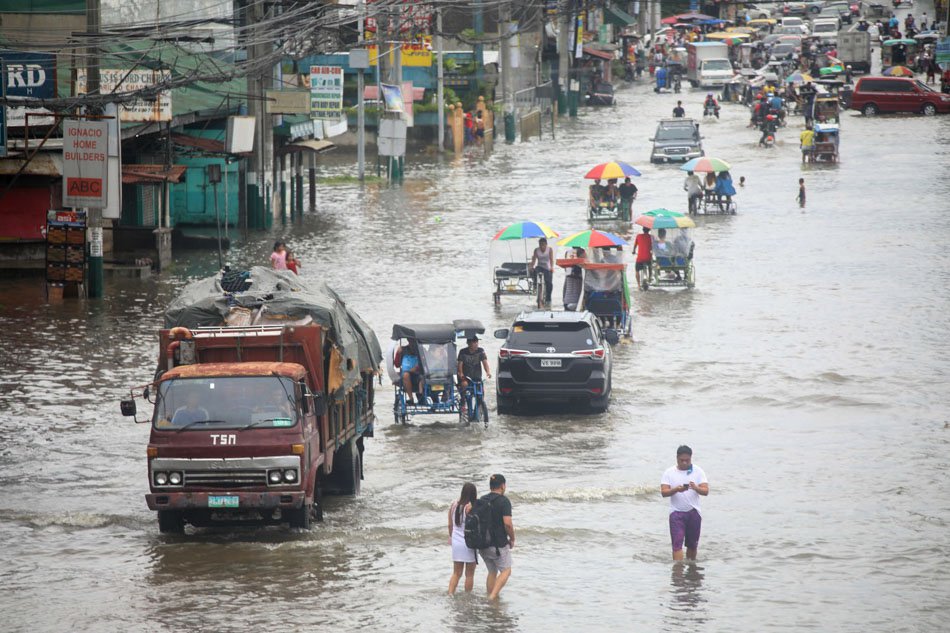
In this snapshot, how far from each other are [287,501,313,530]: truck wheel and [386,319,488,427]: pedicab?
19.7 ft

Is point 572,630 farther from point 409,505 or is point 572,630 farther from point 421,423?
point 421,423

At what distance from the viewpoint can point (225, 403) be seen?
53.1 feet

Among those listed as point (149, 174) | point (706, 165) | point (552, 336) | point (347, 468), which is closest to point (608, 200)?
point (706, 165)

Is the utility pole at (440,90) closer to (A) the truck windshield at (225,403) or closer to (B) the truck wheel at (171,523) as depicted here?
(B) the truck wheel at (171,523)

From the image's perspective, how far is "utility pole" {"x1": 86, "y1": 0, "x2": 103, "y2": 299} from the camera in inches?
1170

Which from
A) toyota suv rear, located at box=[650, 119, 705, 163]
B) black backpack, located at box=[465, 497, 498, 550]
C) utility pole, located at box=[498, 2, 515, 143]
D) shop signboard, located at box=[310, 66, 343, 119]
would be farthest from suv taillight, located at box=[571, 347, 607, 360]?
utility pole, located at box=[498, 2, 515, 143]

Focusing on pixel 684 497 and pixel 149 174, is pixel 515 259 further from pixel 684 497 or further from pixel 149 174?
pixel 684 497

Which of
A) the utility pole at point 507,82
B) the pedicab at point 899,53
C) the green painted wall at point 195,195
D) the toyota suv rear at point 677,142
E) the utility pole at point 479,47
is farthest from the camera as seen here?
the pedicab at point 899,53

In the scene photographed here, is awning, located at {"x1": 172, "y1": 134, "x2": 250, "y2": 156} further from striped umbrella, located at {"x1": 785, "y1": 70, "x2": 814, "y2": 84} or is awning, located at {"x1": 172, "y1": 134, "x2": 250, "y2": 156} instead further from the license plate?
striped umbrella, located at {"x1": 785, "y1": 70, "x2": 814, "y2": 84}

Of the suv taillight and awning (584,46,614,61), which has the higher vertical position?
awning (584,46,614,61)

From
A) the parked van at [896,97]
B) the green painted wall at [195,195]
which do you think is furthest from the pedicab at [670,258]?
the parked van at [896,97]

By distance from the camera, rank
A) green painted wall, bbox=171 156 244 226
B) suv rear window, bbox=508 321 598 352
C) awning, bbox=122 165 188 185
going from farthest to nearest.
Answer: green painted wall, bbox=171 156 244 226, awning, bbox=122 165 188 185, suv rear window, bbox=508 321 598 352

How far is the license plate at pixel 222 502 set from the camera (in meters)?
15.8

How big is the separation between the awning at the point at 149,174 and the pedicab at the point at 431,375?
47.7 feet
